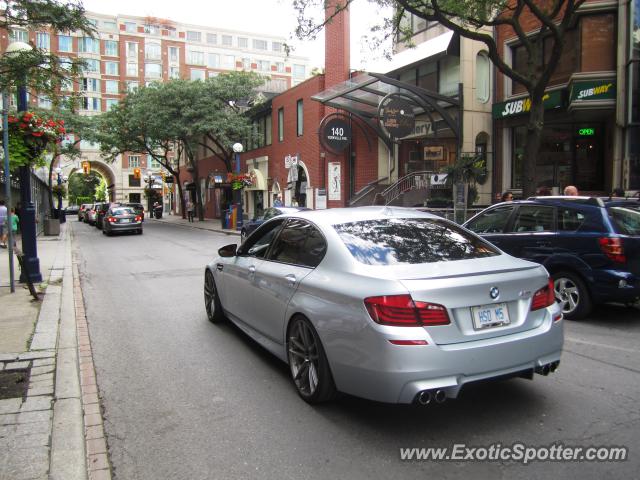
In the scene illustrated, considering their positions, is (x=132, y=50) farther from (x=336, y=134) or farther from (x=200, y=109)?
(x=336, y=134)

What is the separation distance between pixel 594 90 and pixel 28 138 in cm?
1501

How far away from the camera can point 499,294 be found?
3604 mm

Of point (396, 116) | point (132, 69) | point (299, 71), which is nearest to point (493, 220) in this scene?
point (396, 116)

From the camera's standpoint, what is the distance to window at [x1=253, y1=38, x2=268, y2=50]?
301 feet

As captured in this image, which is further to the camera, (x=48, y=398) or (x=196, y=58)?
(x=196, y=58)

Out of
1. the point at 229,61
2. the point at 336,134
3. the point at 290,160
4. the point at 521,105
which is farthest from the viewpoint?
the point at 229,61

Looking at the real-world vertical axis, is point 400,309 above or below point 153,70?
below

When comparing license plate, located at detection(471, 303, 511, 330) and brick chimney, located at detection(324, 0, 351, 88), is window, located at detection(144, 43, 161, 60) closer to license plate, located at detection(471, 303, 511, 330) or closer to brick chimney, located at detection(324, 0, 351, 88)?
brick chimney, located at detection(324, 0, 351, 88)

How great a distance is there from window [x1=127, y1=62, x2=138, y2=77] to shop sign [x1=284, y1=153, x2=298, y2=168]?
5680cm

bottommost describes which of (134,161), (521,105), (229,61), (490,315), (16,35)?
(490,315)

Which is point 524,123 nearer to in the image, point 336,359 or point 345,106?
point 345,106

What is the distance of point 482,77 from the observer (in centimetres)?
2023

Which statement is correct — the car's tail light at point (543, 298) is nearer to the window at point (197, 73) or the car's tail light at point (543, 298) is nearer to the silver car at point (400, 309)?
the silver car at point (400, 309)

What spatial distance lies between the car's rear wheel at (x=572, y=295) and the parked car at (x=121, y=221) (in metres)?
22.9
